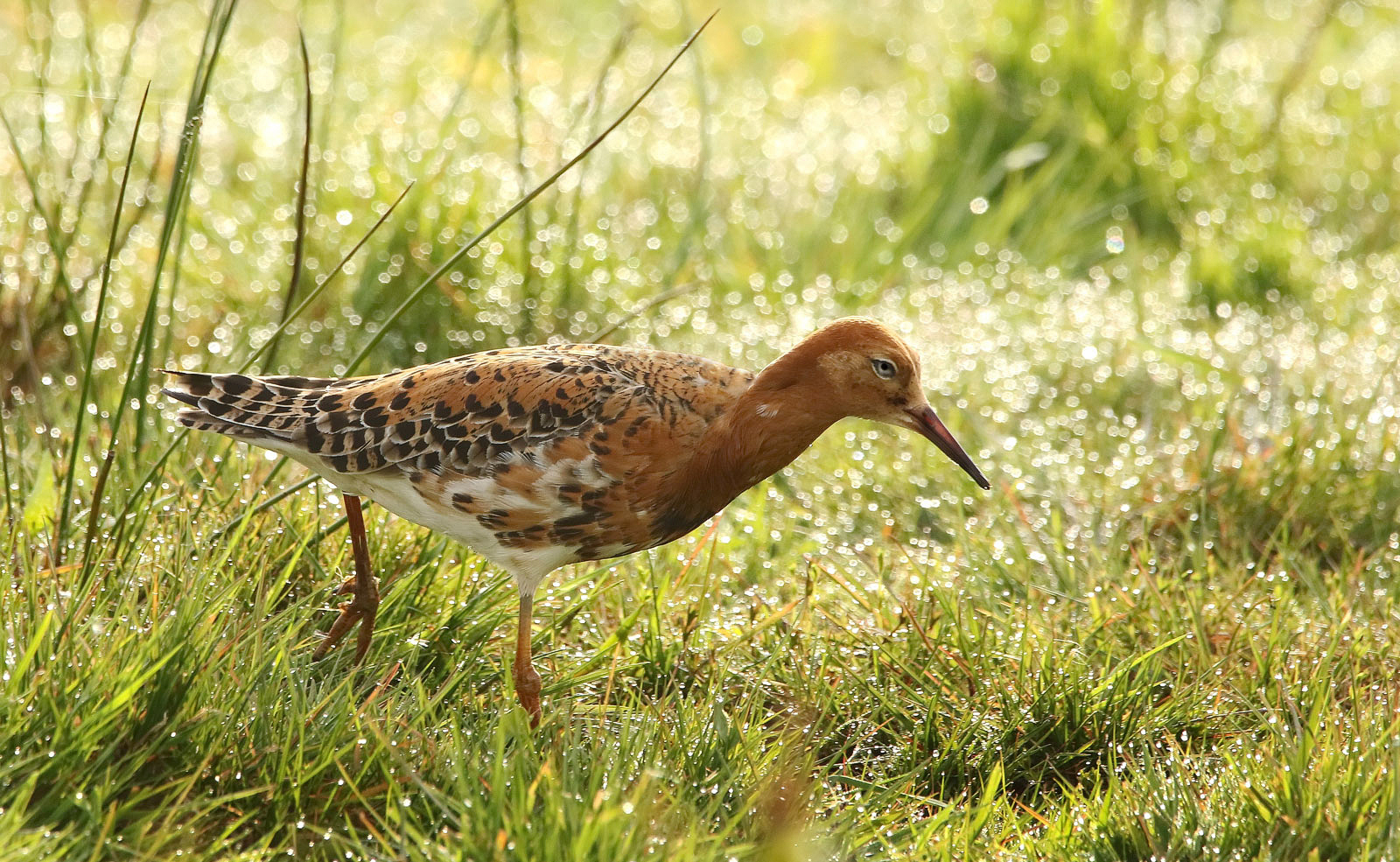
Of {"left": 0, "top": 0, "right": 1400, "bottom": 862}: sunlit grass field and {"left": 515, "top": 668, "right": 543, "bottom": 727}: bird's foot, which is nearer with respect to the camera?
{"left": 0, "top": 0, "right": 1400, "bottom": 862}: sunlit grass field

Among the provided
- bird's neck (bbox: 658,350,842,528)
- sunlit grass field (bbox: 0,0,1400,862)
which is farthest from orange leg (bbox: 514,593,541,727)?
bird's neck (bbox: 658,350,842,528)

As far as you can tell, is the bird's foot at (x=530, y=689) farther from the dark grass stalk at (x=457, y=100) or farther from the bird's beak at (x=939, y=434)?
the dark grass stalk at (x=457, y=100)

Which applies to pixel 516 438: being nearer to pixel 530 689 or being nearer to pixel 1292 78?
pixel 530 689

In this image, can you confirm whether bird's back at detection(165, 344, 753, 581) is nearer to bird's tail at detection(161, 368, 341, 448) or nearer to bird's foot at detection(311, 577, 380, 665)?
bird's tail at detection(161, 368, 341, 448)

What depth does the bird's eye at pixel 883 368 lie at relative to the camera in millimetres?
3971

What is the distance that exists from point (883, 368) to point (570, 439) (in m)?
0.88

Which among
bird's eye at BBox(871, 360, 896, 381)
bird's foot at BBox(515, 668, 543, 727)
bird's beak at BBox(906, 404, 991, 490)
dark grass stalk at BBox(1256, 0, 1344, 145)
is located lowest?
bird's foot at BBox(515, 668, 543, 727)

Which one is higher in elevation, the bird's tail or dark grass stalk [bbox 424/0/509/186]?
dark grass stalk [bbox 424/0/509/186]

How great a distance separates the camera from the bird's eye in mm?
3971

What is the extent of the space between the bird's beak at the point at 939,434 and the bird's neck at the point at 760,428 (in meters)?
0.24

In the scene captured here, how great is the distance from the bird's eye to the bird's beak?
0.14 meters

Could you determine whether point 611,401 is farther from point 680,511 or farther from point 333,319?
point 333,319

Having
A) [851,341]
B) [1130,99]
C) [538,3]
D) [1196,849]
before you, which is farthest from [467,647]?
[538,3]

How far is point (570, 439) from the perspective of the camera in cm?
399
